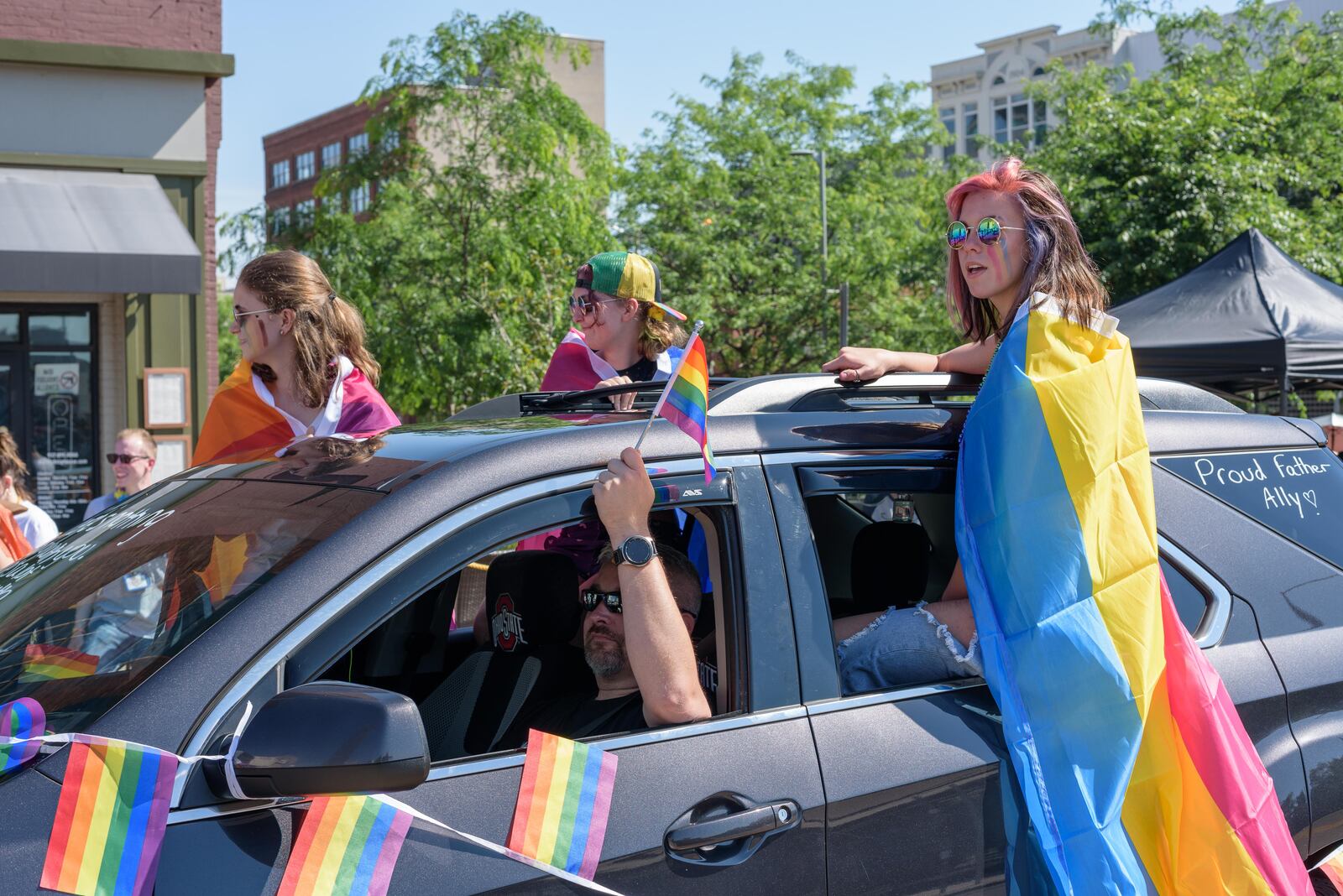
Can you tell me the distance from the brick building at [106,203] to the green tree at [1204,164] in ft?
36.0

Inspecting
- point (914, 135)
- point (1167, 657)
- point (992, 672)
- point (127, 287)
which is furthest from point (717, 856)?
point (914, 135)

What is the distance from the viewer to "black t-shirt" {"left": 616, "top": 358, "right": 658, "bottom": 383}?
440cm

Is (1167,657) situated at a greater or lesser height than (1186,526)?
lesser

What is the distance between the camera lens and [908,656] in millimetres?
2631

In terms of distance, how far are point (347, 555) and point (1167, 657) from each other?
1566mm

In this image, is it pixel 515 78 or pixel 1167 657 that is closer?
pixel 1167 657

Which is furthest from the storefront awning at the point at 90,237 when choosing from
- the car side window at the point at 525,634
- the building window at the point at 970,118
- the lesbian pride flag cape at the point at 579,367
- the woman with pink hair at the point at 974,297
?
the building window at the point at 970,118

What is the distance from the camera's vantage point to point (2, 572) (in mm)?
2953

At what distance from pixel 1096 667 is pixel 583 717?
3.24ft

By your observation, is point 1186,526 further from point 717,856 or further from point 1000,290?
point 717,856

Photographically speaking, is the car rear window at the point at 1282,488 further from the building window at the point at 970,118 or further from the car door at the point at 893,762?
the building window at the point at 970,118

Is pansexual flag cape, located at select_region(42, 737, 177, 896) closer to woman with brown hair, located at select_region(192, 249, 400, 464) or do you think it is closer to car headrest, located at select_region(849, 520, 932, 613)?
car headrest, located at select_region(849, 520, 932, 613)

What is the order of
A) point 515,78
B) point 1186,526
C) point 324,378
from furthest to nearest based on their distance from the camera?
point 515,78 → point 324,378 → point 1186,526

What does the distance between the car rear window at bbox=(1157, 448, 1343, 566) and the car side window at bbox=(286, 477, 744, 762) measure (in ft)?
3.85
